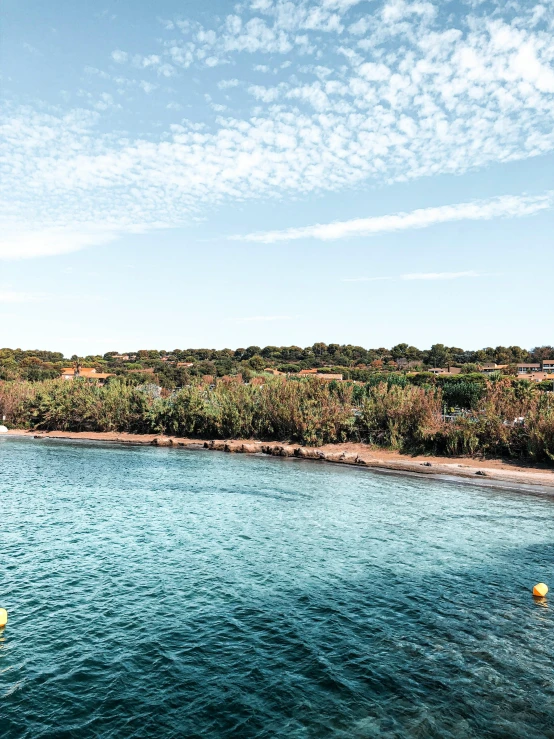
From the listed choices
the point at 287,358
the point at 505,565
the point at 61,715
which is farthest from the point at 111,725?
the point at 287,358

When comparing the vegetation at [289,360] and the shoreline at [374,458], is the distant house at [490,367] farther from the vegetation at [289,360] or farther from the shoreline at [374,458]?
the shoreline at [374,458]

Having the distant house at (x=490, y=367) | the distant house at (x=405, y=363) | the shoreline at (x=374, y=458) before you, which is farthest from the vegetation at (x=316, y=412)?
the distant house at (x=405, y=363)

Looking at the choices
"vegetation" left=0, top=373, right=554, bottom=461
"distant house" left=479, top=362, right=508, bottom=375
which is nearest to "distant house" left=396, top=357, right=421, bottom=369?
"distant house" left=479, top=362, right=508, bottom=375

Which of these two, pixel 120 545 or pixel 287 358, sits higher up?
pixel 287 358

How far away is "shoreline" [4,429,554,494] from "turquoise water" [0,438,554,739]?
27.1 ft

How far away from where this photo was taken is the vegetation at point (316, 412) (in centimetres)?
4116

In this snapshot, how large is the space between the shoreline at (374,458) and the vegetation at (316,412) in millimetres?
1280

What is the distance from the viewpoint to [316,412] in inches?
1983

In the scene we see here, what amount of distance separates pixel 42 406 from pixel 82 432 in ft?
18.7

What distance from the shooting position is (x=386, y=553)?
19641 millimetres

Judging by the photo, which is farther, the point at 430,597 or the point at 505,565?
the point at 505,565

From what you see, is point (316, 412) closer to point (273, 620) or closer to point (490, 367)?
point (273, 620)

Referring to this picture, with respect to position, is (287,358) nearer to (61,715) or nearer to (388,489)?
(388,489)

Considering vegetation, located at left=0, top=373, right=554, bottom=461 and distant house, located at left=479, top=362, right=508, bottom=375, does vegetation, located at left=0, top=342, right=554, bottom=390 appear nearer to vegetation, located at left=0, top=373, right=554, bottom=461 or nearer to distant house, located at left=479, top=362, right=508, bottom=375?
distant house, located at left=479, top=362, right=508, bottom=375
